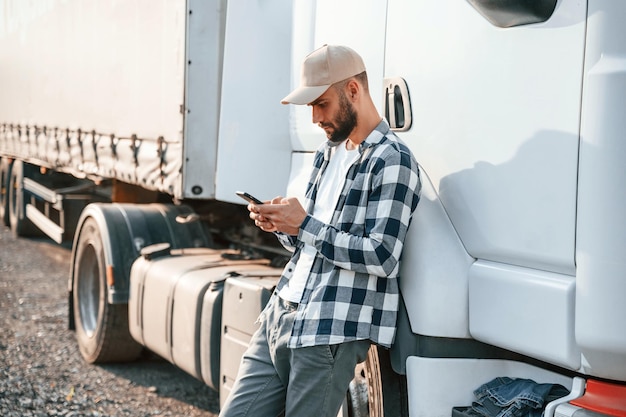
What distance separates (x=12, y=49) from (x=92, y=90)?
3951 mm

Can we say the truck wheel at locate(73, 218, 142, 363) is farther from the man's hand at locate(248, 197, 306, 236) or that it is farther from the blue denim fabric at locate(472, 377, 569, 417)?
the blue denim fabric at locate(472, 377, 569, 417)

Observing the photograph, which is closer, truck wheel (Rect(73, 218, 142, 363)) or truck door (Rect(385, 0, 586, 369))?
truck door (Rect(385, 0, 586, 369))

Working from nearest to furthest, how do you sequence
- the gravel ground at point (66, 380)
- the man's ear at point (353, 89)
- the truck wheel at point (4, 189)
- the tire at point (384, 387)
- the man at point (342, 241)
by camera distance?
the man at point (342, 241), the man's ear at point (353, 89), the tire at point (384, 387), the gravel ground at point (66, 380), the truck wheel at point (4, 189)

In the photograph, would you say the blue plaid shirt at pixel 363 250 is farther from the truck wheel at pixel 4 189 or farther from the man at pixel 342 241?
the truck wheel at pixel 4 189

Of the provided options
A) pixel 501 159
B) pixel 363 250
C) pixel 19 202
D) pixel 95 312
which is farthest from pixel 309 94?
pixel 19 202

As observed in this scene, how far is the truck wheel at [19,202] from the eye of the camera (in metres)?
11.1

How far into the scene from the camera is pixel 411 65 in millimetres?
3072

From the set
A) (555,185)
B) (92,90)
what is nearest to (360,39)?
(555,185)

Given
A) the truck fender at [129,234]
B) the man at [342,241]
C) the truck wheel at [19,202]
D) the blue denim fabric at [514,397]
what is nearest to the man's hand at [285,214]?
the man at [342,241]

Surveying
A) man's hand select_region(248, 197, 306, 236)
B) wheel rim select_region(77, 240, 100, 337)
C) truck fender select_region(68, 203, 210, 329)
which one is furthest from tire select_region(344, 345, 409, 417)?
wheel rim select_region(77, 240, 100, 337)

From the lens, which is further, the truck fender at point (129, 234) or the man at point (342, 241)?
the truck fender at point (129, 234)

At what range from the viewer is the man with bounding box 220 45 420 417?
105 inches

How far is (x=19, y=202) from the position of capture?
452 inches

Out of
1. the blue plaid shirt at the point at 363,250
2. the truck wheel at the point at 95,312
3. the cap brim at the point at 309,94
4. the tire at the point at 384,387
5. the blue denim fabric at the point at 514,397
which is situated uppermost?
the cap brim at the point at 309,94
